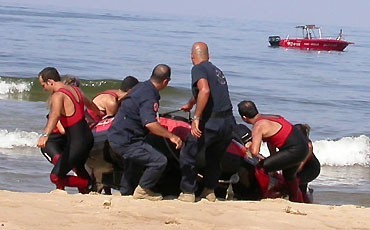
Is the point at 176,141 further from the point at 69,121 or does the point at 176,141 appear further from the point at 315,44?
the point at 315,44

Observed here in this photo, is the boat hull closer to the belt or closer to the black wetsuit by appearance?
the black wetsuit

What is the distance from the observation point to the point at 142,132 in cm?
793

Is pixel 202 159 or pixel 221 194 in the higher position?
pixel 202 159

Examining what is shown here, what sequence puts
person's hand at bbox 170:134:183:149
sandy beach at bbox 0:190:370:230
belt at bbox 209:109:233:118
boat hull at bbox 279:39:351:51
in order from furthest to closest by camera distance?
boat hull at bbox 279:39:351:51
belt at bbox 209:109:233:118
person's hand at bbox 170:134:183:149
sandy beach at bbox 0:190:370:230

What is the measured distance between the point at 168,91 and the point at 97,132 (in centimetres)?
1771

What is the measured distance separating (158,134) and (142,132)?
0.30 meters

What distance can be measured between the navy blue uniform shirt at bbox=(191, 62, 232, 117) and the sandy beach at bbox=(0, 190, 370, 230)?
927 millimetres

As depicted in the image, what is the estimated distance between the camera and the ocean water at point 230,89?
44.3ft

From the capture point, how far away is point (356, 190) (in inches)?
511

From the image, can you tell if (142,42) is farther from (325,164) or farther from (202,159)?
(202,159)

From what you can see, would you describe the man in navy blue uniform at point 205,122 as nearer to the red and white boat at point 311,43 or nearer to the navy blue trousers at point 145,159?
the navy blue trousers at point 145,159

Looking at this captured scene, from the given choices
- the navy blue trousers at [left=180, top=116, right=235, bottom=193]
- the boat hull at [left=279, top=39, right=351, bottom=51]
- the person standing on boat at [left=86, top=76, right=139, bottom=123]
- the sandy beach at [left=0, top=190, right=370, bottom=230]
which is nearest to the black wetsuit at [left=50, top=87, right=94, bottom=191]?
the sandy beach at [left=0, top=190, right=370, bottom=230]

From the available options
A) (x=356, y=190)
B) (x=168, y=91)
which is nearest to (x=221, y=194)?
(x=356, y=190)

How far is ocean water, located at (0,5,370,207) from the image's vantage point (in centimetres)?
1352
